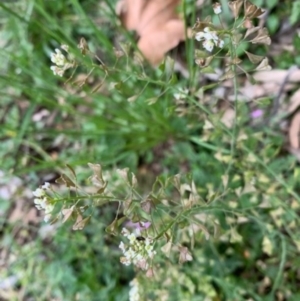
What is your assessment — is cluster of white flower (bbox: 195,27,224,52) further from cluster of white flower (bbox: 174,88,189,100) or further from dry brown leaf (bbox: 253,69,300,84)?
dry brown leaf (bbox: 253,69,300,84)

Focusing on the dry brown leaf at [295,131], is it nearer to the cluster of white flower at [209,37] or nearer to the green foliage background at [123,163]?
the green foliage background at [123,163]

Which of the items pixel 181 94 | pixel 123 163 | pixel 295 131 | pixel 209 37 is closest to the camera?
pixel 209 37

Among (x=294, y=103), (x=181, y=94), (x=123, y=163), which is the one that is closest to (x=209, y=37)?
(x=181, y=94)

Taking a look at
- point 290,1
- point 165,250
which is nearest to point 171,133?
point 290,1

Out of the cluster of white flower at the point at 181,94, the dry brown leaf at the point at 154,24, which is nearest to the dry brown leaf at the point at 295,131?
the dry brown leaf at the point at 154,24

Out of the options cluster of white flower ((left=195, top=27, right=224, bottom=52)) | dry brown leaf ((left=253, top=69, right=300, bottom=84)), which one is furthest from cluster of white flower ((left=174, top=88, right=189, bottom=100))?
dry brown leaf ((left=253, top=69, right=300, bottom=84))

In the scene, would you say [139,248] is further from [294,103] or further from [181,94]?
[294,103]

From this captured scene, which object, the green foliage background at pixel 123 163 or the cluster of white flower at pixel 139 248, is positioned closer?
the cluster of white flower at pixel 139 248
